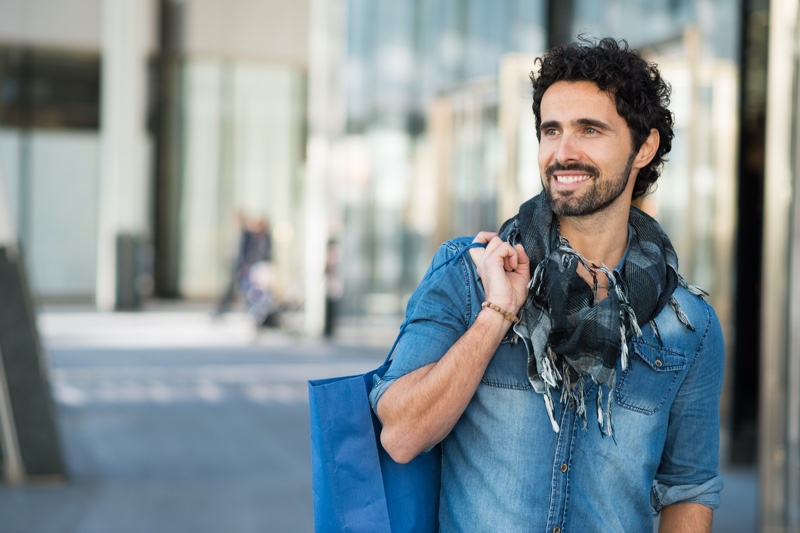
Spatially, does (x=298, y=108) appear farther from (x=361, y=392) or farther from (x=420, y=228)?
(x=361, y=392)

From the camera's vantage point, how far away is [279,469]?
770 cm

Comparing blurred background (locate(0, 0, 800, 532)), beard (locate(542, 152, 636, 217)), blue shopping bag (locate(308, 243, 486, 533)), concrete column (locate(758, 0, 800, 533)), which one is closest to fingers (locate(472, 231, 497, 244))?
beard (locate(542, 152, 636, 217))

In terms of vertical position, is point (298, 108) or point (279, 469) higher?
point (298, 108)

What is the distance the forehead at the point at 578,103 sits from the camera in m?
2.27

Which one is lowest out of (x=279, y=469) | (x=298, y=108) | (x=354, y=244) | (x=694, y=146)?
(x=279, y=469)

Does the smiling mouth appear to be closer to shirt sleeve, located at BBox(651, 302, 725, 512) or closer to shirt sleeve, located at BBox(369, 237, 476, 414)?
shirt sleeve, located at BBox(369, 237, 476, 414)

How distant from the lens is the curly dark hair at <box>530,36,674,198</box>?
89.8 inches

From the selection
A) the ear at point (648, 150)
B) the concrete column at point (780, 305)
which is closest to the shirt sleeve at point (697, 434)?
the ear at point (648, 150)

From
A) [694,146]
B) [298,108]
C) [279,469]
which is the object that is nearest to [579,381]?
[279,469]

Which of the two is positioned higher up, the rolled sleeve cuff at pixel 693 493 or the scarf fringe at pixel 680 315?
the scarf fringe at pixel 680 315

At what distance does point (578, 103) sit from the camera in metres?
2.28

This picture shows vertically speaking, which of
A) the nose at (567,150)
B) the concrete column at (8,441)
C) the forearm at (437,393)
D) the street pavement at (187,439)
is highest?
the nose at (567,150)

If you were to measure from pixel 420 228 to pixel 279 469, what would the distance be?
28.8 feet

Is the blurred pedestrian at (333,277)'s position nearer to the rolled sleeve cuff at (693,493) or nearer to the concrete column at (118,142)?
the concrete column at (118,142)
